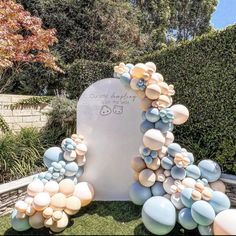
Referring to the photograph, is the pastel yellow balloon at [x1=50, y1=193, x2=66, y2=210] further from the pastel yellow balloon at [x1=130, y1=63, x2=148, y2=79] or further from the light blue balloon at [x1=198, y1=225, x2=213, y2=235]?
the pastel yellow balloon at [x1=130, y1=63, x2=148, y2=79]

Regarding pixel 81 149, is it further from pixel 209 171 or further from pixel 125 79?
pixel 209 171

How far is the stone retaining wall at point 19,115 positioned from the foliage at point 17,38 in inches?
42.0

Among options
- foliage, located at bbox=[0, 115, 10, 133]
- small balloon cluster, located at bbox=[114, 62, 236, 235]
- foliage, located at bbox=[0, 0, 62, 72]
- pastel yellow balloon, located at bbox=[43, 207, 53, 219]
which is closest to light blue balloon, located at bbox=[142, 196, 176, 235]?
small balloon cluster, located at bbox=[114, 62, 236, 235]

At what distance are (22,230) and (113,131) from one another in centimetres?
191

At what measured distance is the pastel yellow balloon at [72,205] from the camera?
3688mm

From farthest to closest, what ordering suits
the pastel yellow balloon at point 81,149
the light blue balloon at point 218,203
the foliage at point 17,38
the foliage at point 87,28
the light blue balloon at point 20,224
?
the foliage at point 87,28 < the foliage at point 17,38 < the pastel yellow balloon at point 81,149 < the light blue balloon at point 20,224 < the light blue balloon at point 218,203

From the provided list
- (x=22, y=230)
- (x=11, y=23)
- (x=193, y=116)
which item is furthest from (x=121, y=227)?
(x=11, y=23)

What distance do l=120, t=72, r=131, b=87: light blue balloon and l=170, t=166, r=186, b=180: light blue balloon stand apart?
140cm

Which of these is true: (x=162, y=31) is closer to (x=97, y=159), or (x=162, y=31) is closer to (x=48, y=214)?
(x=97, y=159)

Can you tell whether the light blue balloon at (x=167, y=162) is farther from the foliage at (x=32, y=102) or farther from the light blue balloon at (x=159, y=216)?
the foliage at (x=32, y=102)

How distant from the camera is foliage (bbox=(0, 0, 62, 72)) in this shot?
A: 8.03 m

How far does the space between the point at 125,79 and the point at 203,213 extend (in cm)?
210

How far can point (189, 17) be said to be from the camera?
1842 cm

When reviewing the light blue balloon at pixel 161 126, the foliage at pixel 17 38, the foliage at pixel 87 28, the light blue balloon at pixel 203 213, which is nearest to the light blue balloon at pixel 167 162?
the light blue balloon at pixel 161 126
